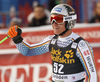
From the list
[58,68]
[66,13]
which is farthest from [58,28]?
[58,68]

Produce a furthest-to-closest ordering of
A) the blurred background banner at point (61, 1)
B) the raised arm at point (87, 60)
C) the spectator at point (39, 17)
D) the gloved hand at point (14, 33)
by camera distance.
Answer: the blurred background banner at point (61, 1)
the spectator at point (39, 17)
the gloved hand at point (14, 33)
the raised arm at point (87, 60)

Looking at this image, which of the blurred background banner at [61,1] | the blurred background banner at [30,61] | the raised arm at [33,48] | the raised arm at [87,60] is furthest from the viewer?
the blurred background banner at [61,1]

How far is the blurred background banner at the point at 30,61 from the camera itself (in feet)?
19.1

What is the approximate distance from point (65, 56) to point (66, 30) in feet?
1.25

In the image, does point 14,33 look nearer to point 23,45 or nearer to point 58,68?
point 23,45

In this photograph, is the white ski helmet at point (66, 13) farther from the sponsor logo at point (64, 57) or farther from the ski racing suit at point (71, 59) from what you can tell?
the sponsor logo at point (64, 57)

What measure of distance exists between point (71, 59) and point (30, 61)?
95.7 inches

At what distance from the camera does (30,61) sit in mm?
5867

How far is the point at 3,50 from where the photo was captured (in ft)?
19.4

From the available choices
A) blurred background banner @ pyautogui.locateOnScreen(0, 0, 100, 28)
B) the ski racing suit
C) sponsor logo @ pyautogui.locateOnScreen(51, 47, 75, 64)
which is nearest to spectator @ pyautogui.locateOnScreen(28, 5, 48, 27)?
blurred background banner @ pyautogui.locateOnScreen(0, 0, 100, 28)

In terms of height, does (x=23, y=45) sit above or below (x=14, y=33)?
below

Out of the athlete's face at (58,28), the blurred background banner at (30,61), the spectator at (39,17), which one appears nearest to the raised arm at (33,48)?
the athlete's face at (58,28)

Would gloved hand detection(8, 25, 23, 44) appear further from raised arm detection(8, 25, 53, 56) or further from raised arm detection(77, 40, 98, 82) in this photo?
raised arm detection(77, 40, 98, 82)

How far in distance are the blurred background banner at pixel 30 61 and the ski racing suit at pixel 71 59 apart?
82.0 inches
